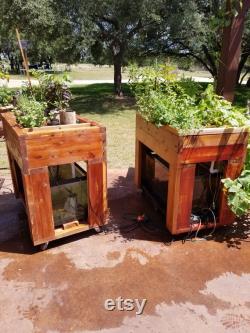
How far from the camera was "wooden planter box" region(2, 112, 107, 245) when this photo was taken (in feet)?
7.75

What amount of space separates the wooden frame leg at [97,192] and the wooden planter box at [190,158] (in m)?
0.61

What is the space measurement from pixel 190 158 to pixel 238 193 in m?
0.56

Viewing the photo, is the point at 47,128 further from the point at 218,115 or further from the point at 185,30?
Result: the point at 185,30

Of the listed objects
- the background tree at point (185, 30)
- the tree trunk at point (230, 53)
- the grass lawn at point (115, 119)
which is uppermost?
the background tree at point (185, 30)

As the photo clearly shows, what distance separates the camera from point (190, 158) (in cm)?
251

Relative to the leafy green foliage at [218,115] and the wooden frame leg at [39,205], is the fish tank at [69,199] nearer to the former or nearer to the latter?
the wooden frame leg at [39,205]

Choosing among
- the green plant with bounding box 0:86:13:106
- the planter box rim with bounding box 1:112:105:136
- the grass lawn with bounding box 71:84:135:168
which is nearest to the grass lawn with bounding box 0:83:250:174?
the grass lawn with bounding box 71:84:135:168

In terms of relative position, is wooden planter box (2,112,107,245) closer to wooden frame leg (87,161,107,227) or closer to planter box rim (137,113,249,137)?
wooden frame leg (87,161,107,227)

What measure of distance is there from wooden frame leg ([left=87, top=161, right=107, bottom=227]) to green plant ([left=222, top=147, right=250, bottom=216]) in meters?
1.11

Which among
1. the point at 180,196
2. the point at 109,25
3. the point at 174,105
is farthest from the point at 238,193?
the point at 109,25

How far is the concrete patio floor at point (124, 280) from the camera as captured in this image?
196cm

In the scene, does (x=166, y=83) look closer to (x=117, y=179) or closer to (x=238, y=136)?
(x=238, y=136)

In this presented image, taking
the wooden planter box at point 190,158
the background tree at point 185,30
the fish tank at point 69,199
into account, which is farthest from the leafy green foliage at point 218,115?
the background tree at point 185,30

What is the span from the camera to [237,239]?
287cm
